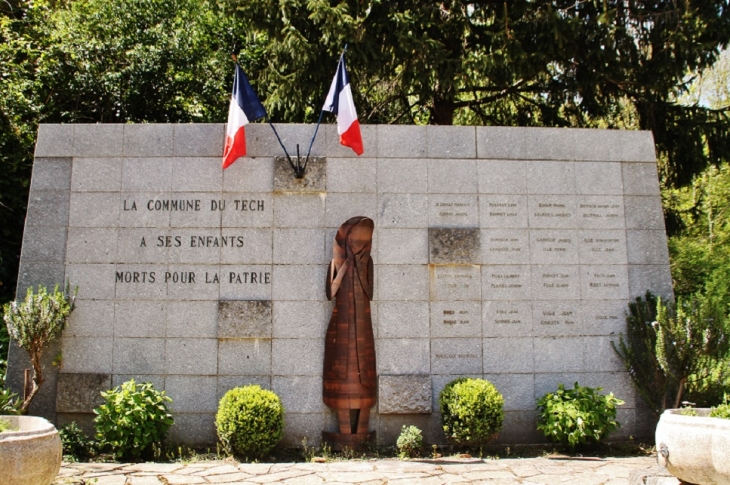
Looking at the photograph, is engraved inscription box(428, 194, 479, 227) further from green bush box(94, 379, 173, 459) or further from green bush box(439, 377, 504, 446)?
green bush box(94, 379, 173, 459)

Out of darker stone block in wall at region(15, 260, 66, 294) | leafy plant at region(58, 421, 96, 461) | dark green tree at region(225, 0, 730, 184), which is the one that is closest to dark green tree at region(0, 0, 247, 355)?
dark green tree at region(225, 0, 730, 184)

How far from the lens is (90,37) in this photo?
Answer: 50.4 feet

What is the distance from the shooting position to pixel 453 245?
9.09m

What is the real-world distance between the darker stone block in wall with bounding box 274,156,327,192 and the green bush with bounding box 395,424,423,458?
3321 millimetres

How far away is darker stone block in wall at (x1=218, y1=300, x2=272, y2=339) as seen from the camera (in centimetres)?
874

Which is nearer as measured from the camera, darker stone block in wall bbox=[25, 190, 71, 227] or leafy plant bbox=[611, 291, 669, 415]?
leafy plant bbox=[611, 291, 669, 415]

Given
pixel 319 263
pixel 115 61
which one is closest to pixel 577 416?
pixel 319 263

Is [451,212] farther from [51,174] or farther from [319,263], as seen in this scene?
[51,174]

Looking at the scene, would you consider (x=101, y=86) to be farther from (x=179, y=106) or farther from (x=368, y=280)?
(x=368, y=280)

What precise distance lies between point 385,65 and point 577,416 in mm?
6797

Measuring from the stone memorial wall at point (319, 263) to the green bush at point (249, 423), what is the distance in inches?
25.5

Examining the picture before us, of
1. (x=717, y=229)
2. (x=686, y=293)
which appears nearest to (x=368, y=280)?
(x=686, y=293)

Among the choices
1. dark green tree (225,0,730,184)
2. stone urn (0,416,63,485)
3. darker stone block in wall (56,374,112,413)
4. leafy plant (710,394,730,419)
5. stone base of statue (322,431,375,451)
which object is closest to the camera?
stone urn (0,416,63,485)

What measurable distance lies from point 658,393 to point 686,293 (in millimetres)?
5123
